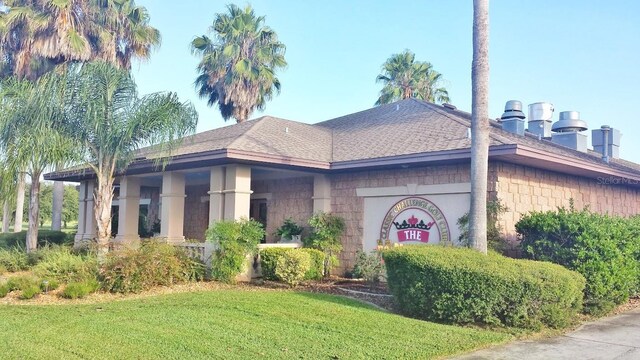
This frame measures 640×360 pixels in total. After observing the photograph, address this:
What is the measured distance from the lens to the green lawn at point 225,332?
273 inches

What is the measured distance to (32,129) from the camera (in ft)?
41.3

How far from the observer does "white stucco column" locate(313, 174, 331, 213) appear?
16109 mm

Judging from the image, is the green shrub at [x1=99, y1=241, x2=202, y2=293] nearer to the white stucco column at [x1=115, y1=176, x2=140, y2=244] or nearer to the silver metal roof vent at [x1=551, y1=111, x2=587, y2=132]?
the white stucco column at [x1=115, y1=176, x2=140, y2=244]

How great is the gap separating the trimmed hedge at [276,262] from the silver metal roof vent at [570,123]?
31.7 ft

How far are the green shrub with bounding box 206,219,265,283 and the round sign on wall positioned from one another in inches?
138

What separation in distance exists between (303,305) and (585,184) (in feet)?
33.3

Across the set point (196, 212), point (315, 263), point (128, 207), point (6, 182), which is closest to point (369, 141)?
point (315, 263)

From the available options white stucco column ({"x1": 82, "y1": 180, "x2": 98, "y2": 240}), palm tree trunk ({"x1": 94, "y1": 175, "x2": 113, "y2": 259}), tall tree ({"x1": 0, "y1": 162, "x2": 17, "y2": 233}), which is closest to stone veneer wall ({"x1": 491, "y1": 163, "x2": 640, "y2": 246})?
palm tree trunk ({"x1": 94, "y1": 175, "x2": 113, "y2": 259})

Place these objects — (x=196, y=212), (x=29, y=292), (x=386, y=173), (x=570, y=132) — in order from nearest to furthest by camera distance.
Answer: (x=29, y=292) < (x=386, y=173) < (x=570, y=132) < (x=196, y=212)

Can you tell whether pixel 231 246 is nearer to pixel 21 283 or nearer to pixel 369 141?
pixel 21 283

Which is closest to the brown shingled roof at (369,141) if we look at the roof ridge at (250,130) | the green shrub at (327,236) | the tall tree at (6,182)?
the roof ridge at (250,130)

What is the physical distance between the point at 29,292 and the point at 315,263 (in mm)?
6841

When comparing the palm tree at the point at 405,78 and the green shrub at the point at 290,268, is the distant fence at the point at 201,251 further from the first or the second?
the palm tree at the point at 405,78

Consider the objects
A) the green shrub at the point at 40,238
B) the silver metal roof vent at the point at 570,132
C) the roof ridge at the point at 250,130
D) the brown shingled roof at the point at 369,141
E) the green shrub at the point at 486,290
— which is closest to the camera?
the green shrub at the point at 486,290
